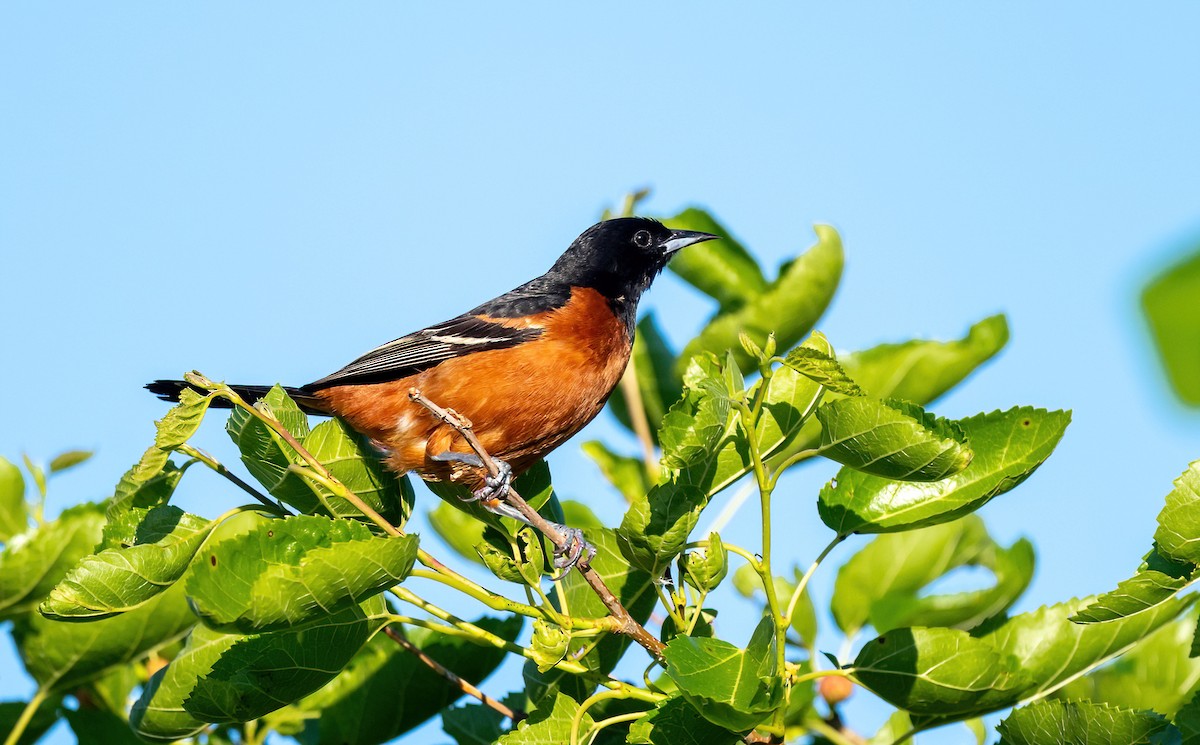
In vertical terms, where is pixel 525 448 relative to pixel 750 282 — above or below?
below

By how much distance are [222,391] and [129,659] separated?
1686 mm

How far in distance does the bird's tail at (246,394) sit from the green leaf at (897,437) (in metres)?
2.82

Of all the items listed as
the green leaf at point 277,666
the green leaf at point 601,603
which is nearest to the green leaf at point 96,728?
the green leaf at point 277,666

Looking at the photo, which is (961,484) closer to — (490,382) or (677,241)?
(490,382)

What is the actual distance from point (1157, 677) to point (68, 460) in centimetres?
388

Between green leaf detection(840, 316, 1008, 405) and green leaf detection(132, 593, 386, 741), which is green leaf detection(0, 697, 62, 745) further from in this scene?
green leaf detection(840, 316, 1008, 405)

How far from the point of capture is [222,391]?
2699 millimetres

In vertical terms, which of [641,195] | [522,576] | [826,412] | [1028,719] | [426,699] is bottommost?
[426,699]

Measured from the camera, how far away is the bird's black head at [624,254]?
6637 mm

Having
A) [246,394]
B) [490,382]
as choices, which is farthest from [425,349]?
[246,394]

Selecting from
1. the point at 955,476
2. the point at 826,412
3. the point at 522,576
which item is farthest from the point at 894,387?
the point at 522,576

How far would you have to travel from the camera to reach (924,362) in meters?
4.03

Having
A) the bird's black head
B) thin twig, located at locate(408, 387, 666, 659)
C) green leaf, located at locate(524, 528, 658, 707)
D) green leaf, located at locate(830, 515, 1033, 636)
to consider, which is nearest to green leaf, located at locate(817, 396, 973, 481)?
thin twig, located at locate(408, 387, 666, 659)

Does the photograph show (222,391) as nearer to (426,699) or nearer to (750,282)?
(426,699)
